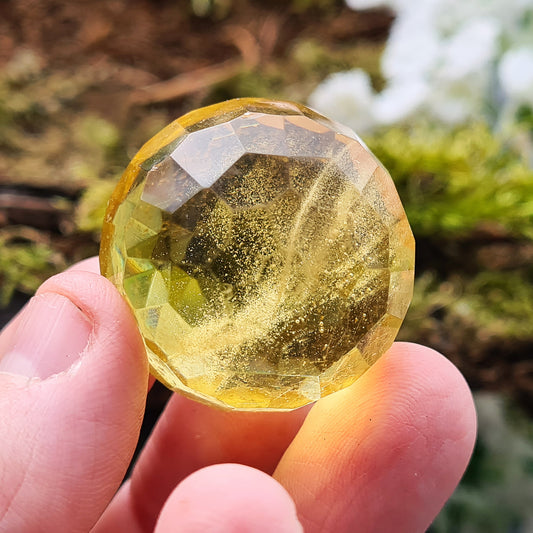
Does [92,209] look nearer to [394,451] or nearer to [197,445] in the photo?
[197,445]

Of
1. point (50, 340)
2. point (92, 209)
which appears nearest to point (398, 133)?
point (92, 209)

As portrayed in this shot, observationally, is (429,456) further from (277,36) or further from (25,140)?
(277,36)

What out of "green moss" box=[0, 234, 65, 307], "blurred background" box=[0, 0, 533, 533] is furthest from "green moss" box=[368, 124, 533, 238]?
"green moss" box=[0, 234, 65, 307]

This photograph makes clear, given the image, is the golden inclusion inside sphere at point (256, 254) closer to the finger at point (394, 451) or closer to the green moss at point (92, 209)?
the finger at point (394, 451)

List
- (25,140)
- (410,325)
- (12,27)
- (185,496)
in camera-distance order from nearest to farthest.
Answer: (185,496), (410,325), (25,140), (12,27)

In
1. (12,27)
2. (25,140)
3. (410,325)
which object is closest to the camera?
(410,325)

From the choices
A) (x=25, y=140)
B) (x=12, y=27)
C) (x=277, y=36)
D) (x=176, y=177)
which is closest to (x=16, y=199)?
(x=25, y=140)

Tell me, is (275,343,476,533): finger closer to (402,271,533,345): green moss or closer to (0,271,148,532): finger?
(0,271,148,532): finger
